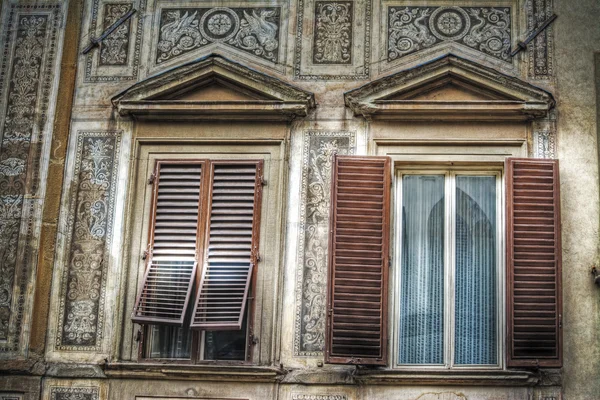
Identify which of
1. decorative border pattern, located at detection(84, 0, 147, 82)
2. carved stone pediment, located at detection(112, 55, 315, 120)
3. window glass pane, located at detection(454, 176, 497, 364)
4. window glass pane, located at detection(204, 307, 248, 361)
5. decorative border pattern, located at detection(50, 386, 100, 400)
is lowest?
decorative border pattern, located at detection(50, 386, 100, 400)

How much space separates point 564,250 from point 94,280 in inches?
168

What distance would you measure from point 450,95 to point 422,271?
1.68 metres

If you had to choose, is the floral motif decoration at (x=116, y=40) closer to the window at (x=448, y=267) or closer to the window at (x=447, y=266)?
the window at (x=447, y=266)

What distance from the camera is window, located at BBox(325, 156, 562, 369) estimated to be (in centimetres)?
1077

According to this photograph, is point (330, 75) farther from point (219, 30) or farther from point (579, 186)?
point (579, 186)

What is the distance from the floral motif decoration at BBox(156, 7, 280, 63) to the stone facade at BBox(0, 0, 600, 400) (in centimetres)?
1

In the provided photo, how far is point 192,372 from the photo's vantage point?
1095cm

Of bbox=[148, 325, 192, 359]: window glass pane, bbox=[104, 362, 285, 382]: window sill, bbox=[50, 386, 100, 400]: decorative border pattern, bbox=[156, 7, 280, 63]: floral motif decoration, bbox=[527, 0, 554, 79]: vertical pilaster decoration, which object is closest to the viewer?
bbox=[104, 362, 285, 382]: window sill

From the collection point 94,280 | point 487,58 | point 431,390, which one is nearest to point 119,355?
point 94,280

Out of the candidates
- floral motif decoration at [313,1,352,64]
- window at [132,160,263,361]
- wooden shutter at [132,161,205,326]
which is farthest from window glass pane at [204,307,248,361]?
floral motif decoration at [313,1,352,64]

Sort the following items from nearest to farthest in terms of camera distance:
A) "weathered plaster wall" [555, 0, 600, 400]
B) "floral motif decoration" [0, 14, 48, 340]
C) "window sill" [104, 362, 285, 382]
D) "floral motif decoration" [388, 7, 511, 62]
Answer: "weathered plaster wall" [555, 0, 600, 400]
"window sill" [104, 362, 285, 382]
"floral motif decoration" [0, 14, 48, 340]
"floral motif decoration" [388, 7, 511, 62]

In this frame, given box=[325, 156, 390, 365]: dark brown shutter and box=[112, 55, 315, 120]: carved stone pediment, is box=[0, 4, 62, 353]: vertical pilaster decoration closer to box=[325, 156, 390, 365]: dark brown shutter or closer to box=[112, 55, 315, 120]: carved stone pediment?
box=[112, 55, 315, 120]: carved stone pediment

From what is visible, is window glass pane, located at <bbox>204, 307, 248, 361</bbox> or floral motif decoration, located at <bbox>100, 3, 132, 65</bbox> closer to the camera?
window glass pane, located at <bbox>204, 307, 248, 361</bbox>

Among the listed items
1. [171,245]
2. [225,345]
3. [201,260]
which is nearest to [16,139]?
[171,245]
